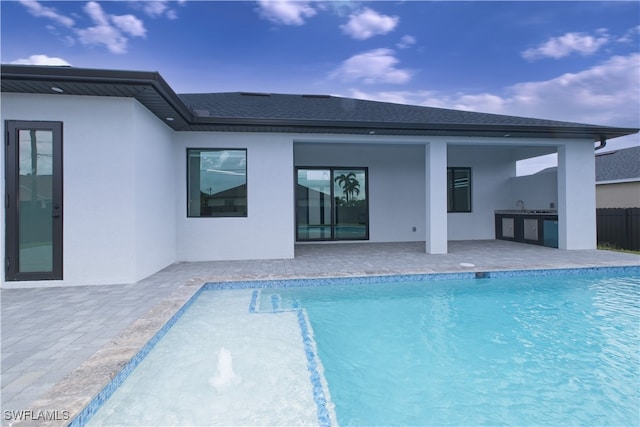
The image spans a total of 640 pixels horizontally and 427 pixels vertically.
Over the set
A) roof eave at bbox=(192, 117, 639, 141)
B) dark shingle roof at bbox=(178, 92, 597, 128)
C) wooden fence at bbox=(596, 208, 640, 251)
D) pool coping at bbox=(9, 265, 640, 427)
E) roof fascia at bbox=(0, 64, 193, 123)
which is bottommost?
pool coping at bbox=(9, 265, 640, 427)

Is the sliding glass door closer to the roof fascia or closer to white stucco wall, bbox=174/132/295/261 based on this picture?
white stucco wall, bbox=174/132/295/261

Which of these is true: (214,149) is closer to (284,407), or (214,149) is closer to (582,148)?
(284,407)

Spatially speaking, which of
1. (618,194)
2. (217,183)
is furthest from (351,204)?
(618,194)

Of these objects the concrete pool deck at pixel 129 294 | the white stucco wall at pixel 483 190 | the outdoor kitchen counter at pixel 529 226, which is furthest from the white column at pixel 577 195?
the white stucco wall at pixel 483 190

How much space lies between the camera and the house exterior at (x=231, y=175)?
477 centimetres

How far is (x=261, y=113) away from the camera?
7113mm

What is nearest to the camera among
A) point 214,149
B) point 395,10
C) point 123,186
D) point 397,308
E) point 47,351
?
point 47,351

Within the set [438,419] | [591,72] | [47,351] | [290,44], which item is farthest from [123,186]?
[591,72]

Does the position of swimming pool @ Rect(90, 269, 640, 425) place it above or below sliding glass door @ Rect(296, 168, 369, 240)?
below

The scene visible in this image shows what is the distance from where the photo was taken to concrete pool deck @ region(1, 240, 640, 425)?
2.28 m

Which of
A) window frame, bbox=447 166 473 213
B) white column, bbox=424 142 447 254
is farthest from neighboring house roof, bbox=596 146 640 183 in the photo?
white column, bbox=424 142 447 254

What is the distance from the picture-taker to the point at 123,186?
495cm

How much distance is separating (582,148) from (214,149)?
30.1 feet

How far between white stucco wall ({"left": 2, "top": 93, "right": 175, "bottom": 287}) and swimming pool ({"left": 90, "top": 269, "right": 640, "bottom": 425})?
1.63m
